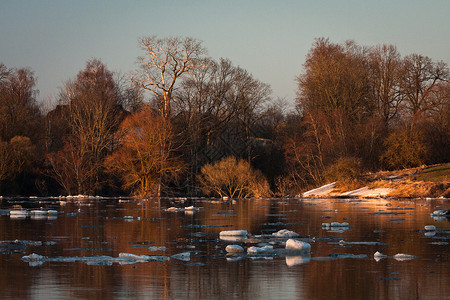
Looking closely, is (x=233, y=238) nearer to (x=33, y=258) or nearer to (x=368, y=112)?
(x=33, y=258)

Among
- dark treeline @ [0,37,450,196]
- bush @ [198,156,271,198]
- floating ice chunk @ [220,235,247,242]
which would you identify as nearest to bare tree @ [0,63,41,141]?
dark treeline @ [0,37,450,196]

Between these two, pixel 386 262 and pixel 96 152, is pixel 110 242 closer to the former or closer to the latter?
pixel 386 262

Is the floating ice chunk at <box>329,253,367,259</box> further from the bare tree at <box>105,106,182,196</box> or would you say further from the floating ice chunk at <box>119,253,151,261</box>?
the bare tree at <box>105,106,182,196</box>

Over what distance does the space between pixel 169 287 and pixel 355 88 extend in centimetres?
5152

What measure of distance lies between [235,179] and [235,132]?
14.3 meters

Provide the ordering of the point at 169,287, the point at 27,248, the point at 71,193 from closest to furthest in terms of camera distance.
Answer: the point at 169,287 < the point at 27,248 < the point at 71,193

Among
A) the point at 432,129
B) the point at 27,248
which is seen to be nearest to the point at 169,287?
the point at 27,248

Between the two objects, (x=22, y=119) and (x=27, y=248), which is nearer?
(x=27, y=248)

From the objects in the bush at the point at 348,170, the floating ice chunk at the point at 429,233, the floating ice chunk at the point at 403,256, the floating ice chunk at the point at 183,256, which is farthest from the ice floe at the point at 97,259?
the bush at the point at 348,170

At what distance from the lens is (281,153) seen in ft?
202

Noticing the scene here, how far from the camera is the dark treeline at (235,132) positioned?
51.6 metres

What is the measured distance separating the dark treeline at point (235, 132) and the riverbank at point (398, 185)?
3.59ft

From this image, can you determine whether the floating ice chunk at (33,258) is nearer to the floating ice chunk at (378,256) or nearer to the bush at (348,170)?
the floating ice chunk at (378,256)

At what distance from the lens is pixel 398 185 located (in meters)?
41.2
